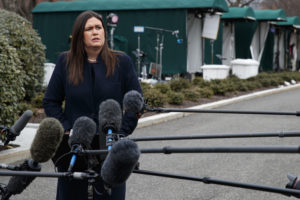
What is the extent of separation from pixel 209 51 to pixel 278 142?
14666 millimetres

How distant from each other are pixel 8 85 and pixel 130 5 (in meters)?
14.3

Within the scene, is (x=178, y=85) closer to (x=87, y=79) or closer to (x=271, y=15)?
(x=271, y=15)

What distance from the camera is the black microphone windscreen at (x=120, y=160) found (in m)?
2.23

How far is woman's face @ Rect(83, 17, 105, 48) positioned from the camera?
371 cm

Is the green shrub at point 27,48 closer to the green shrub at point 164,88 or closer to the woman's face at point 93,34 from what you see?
the green shrub at point 164,88

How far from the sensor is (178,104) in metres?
15.2

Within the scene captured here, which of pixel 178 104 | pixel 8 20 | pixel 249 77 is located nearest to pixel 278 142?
pixel 178 104

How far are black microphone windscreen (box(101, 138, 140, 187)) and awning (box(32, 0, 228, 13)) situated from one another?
1854cm

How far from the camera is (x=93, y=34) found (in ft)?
12.2

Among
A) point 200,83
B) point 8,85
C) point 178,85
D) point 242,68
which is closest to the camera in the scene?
point 8,85

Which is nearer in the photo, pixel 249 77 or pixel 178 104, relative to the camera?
pixel 178 104

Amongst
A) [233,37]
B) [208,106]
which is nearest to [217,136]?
[208,106]

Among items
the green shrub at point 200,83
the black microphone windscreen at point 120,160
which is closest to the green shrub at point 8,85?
the black microphone windscreen at point 120,160

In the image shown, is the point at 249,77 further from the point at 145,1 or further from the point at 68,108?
the point at 68,108
